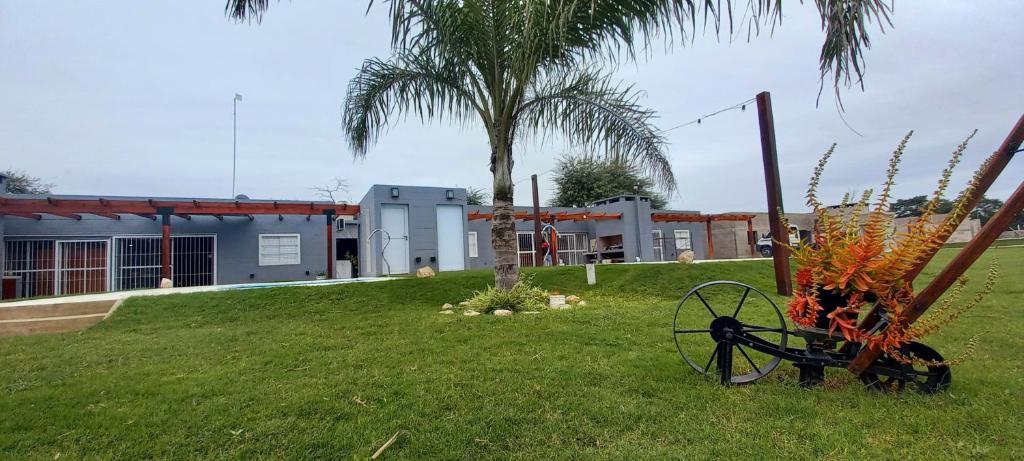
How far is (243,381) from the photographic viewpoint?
3.29 metres

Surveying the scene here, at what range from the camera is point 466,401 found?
2770 mm

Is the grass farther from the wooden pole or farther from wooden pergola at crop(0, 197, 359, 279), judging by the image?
wooden pergola at crop(0, 197, 359, 279)

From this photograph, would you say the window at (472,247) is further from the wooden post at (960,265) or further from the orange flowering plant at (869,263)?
the wooden post at (960,265)

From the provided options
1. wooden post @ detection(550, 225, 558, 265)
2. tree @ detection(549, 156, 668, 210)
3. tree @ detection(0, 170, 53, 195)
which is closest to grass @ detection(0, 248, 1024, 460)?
wooden post @ detection(550, 225, 558, 265)

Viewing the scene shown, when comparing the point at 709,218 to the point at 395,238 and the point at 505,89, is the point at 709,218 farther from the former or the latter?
the point at 505,89

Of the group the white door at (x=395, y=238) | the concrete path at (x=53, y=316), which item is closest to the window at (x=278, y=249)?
the white door at (x=395, y=238)

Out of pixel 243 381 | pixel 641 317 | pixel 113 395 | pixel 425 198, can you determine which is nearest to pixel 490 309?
pixel 641 317

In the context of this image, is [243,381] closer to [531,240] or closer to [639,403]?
[639,403]

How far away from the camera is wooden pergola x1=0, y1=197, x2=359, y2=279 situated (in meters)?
12.1

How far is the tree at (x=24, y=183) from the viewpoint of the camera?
2369cm

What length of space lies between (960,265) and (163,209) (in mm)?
16492

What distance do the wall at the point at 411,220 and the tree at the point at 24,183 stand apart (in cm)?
1985

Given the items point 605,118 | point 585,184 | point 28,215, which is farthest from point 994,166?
point 585,184

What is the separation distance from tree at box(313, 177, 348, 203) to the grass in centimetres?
2215
